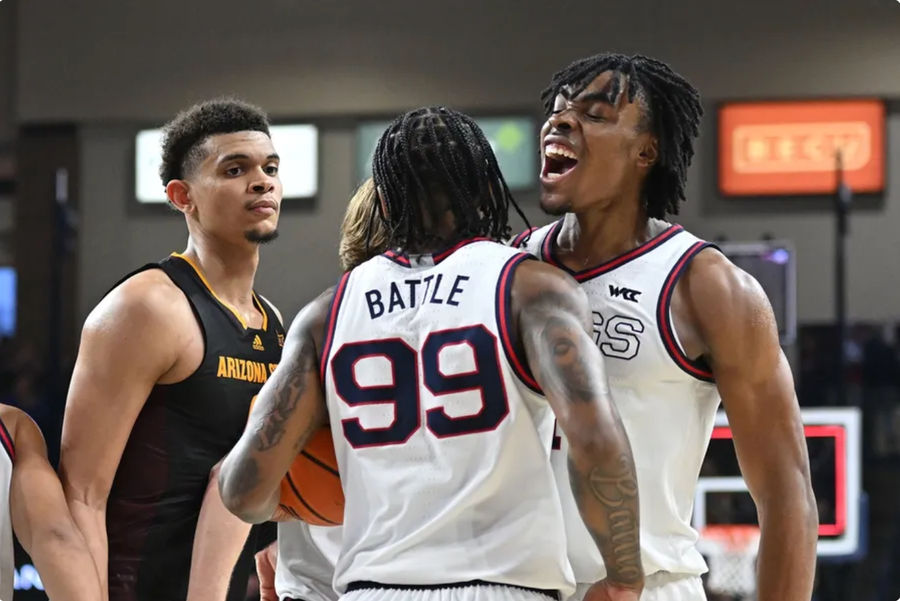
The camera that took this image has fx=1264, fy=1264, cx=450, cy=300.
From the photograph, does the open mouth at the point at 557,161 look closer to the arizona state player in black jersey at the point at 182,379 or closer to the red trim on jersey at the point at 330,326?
the red trim on jersey at the point at 330,326

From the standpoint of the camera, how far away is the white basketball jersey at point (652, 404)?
2068 millimetres

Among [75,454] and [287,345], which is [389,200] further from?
[75,454]

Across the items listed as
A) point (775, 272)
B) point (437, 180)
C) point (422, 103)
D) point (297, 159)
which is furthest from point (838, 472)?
point (437, 180)

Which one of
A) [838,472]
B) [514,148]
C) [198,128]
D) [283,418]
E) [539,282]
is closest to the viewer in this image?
[539,282]

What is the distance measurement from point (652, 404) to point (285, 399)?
61 centimetres

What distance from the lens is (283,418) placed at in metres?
1.94

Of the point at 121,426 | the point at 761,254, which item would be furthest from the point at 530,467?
the point at 761,254

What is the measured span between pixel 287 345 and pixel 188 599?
1.12m

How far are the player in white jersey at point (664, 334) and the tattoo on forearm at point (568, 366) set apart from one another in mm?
337

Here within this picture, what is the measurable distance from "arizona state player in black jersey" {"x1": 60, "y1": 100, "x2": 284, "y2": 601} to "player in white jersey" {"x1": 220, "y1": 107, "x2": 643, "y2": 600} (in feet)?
2.78

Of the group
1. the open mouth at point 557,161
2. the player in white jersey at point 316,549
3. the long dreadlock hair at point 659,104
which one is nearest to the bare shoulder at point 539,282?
the open mouth at point 557,161

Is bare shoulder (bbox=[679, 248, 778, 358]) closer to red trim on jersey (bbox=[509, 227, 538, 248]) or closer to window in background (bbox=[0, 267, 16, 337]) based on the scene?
red trim on jersey (bbox=[509, 227, 538, 248])

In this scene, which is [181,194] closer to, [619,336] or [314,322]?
[314,322]

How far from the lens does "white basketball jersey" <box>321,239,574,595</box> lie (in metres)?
1.83
